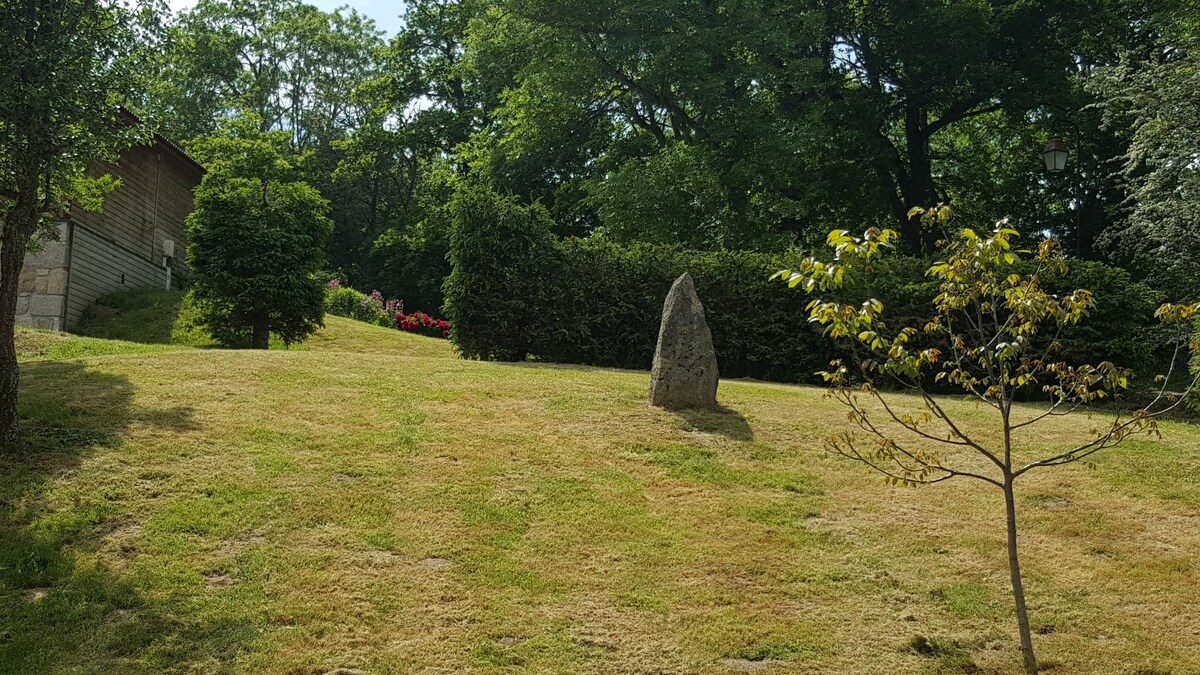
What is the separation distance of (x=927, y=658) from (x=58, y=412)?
29.7 feet

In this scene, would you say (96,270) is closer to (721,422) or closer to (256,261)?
(256,261)

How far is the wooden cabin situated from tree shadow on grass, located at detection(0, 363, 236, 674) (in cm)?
1299

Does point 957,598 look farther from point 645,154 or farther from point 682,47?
point 645,154

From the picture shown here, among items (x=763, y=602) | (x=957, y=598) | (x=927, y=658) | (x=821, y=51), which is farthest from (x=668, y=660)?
(x=821, y=51)

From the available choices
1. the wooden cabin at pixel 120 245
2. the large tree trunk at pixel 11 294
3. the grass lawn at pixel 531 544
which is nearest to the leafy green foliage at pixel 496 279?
the grass lawn at pixel 531 544

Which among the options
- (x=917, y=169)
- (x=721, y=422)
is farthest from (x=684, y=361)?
(x=917, y=169)

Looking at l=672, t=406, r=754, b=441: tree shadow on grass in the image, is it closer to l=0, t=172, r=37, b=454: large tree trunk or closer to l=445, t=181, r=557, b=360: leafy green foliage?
l=445, t=181, r=557, b=360: leafy green foliage

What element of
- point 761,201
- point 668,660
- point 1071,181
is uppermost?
point 1071,181

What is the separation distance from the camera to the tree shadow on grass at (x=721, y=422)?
1178 centimetres

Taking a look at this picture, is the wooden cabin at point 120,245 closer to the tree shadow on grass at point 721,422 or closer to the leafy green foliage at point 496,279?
the leafy green foliage at point 496,279

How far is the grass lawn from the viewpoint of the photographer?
6.80m

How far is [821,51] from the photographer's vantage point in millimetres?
29078

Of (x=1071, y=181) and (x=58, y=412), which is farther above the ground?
(x=1071, y=181)

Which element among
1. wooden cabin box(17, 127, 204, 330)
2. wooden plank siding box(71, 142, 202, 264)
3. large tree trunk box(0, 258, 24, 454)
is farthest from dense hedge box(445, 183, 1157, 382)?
wooden plank siding box(71, 142, 202, 264)
